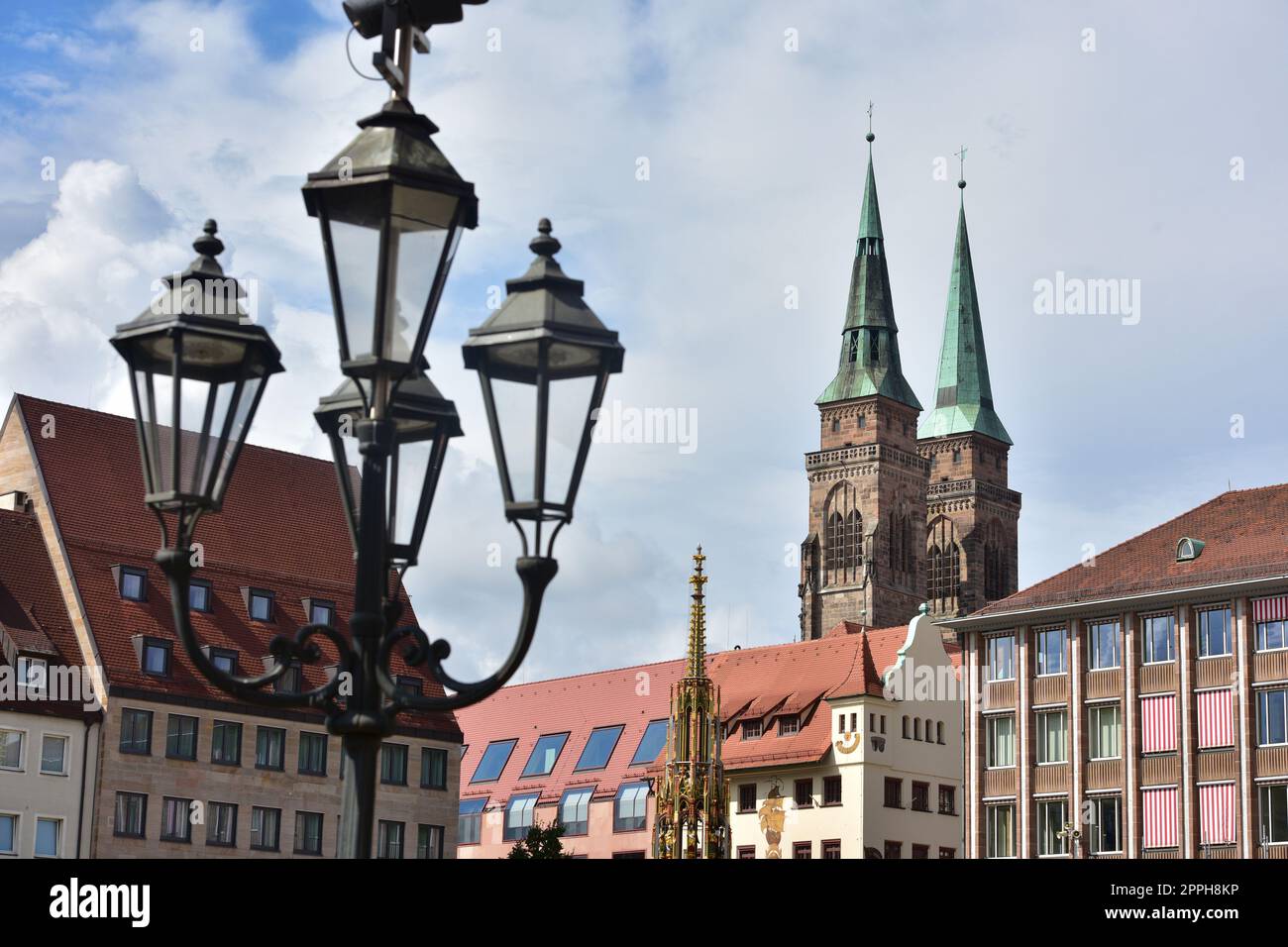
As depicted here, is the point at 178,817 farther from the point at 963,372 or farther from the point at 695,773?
the point at 963,372

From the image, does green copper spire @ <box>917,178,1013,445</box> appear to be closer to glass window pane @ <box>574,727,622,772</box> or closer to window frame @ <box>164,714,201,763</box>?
glass window pane @ <box>574,727,622,772</box>

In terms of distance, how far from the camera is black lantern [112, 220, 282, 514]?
9.85 metres

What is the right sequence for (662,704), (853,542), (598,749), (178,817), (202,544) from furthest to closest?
(853,542) → (662,704) → (598,749) → (202,544) → (178,817)

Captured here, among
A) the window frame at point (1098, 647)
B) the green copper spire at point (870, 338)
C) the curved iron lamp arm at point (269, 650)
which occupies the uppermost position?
the green copper spire at point (870, 338)

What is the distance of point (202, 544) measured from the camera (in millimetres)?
61094

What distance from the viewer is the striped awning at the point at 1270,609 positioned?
60.0 m

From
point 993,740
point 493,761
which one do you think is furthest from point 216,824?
point 993,740

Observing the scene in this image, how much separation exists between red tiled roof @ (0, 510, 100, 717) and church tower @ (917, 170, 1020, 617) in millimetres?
88557

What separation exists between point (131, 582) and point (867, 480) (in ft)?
264

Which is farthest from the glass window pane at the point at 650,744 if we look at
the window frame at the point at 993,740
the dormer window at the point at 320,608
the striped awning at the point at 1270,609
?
the striped awning at the point at 1270,609

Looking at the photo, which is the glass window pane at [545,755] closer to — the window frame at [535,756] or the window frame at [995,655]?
the window frame at [535,756]

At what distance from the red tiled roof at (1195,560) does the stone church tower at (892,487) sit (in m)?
63.9

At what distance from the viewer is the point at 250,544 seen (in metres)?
62.6
